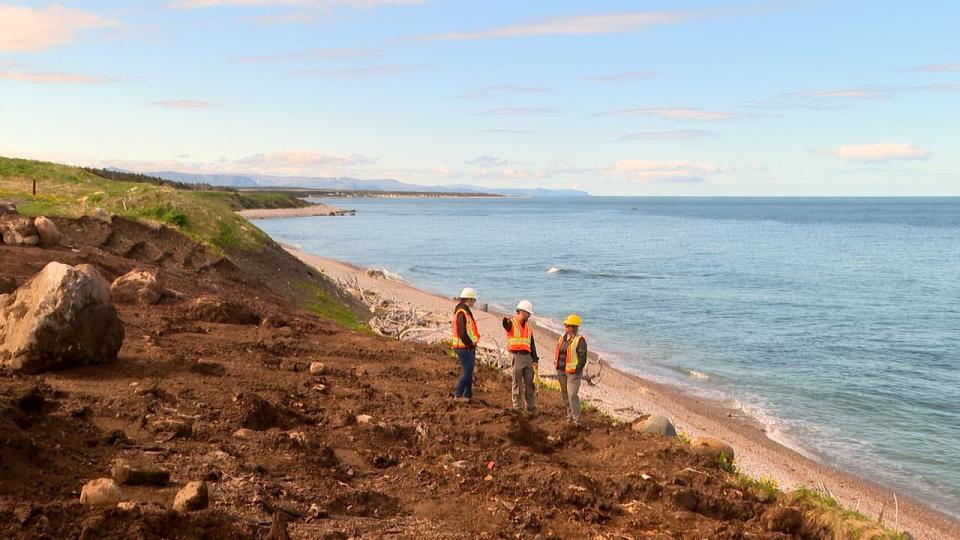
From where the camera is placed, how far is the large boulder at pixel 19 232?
59.6 feet

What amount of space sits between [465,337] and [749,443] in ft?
30.0

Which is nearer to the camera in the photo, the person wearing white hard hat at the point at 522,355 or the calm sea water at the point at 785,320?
the person wearing white hard hat at the point at 522,355

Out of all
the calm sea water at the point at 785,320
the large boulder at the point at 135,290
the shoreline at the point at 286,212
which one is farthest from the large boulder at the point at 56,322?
the shoreline at the point at 286,212

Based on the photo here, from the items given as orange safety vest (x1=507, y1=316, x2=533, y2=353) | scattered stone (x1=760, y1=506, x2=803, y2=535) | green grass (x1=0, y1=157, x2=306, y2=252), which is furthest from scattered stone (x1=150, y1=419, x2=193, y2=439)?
green grass (x1=0, y1=157, x2=306, y2=252)

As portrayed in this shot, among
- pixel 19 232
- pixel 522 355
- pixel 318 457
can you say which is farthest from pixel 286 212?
pixel 318 457

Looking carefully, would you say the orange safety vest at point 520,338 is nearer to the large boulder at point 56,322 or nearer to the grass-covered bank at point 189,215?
the large boulder at point 56,322

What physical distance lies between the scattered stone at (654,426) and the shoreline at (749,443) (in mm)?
2354

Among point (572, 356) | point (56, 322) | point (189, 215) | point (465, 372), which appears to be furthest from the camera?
point (189, 215)

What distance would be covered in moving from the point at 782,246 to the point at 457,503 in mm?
85995

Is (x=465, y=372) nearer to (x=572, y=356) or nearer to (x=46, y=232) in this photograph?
(x=572, y=356)

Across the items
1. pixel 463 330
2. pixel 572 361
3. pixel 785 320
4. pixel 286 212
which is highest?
pixel 463 330

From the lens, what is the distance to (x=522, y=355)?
13.5m

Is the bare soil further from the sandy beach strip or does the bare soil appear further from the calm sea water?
the sandy beach strip

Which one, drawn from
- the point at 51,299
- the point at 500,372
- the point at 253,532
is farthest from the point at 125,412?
the point at 500,372
